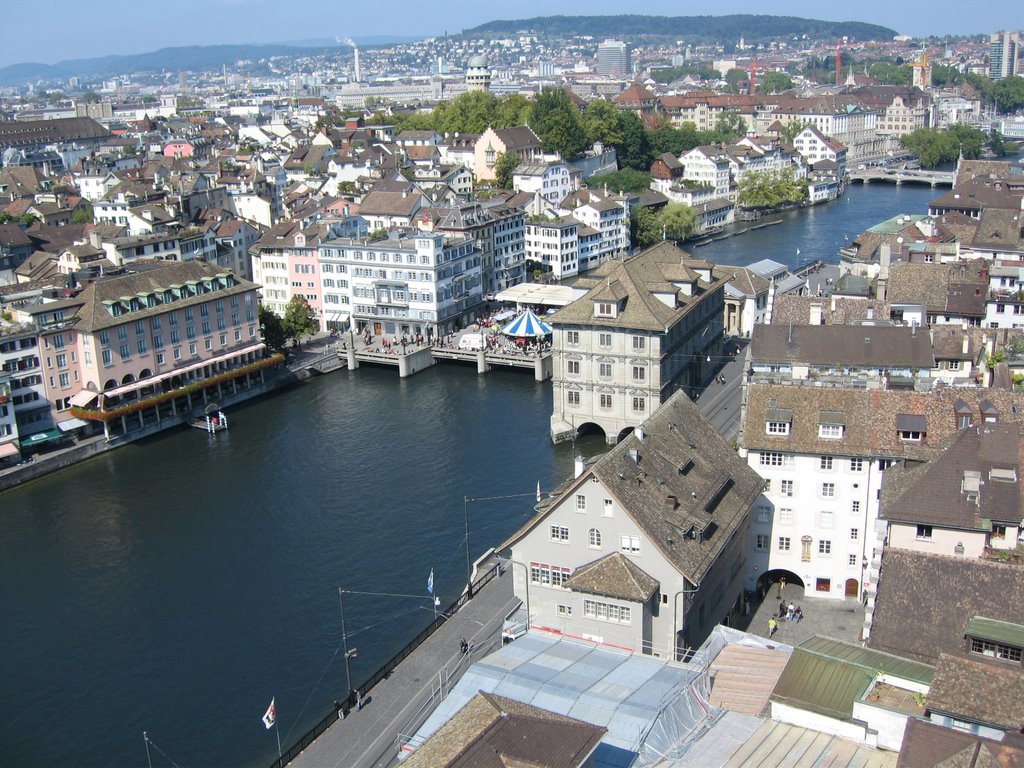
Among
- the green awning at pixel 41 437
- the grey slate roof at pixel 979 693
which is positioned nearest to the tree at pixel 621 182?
the green awning at pixel 41 437

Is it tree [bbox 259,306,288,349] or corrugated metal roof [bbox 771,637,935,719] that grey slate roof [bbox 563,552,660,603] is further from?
tree [bbox 259,306,288,349]

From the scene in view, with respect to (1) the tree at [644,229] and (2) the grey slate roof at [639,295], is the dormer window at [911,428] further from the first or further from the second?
(1) the tree at [644,229]

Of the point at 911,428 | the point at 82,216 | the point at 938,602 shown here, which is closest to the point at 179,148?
the point at 82,216

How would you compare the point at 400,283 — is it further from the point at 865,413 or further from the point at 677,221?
the point at 865,413

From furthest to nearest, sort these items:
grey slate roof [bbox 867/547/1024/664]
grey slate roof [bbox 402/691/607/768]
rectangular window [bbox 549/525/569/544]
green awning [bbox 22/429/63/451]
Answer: green awning [bbox 22/429/63/451] → rectangular window [bbox 549/525/569/544] → grey slate roof [bbox 867/547/1024/664] → grey slate roof [bbox 402/691/607/768]

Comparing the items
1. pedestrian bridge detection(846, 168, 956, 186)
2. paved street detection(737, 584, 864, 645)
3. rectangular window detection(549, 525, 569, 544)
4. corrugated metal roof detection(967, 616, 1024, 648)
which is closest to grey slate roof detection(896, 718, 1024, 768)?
corrugated metal roof detection(967, 616, 1024, 648)

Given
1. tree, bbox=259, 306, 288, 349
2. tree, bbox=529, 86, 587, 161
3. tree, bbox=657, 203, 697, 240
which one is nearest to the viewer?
tree, bbox=259, 306, 288, 349
